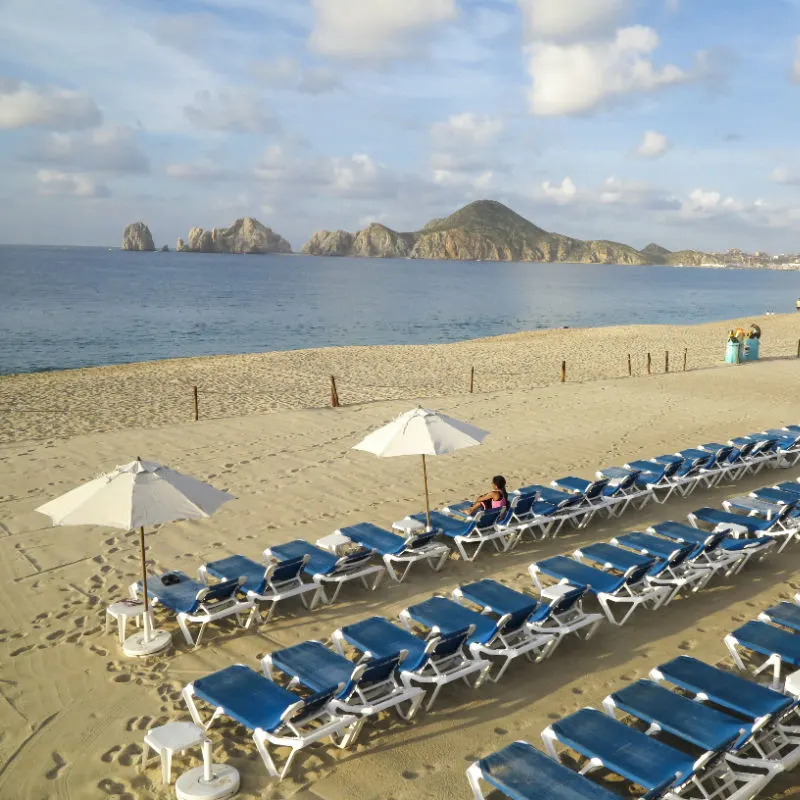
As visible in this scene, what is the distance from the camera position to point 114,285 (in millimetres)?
92312

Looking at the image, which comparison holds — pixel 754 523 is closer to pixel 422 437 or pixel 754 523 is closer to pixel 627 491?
pixel 627 491

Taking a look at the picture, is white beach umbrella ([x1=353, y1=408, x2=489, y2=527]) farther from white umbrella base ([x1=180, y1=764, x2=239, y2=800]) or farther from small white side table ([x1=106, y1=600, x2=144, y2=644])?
white umbrella base ([x1=180, y1=764, x2=239, y2=800])

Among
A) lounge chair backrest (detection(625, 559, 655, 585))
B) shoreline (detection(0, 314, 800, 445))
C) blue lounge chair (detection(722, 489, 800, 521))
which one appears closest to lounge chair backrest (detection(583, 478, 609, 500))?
blue lounge chair (detection(722, 489, 800, 521))

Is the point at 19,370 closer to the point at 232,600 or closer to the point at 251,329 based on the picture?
the point at 251,329

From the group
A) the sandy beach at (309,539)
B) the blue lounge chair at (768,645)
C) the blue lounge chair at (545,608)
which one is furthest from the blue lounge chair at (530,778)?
the blue lounge chair at (768,645)

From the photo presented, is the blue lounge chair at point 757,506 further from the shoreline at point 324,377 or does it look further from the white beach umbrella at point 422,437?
the shoreline at point 324,377

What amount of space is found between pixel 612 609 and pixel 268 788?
3.88 m

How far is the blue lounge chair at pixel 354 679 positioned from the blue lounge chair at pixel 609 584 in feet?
6.52

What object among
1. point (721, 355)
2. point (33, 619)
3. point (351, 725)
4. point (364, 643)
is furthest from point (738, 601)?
point (721, 355)

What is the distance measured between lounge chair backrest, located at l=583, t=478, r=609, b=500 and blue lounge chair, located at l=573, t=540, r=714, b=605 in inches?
52.8

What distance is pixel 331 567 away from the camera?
729cm

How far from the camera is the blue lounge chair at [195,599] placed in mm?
6355

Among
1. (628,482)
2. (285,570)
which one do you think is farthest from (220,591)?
(628,482)

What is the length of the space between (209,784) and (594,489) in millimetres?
6284
